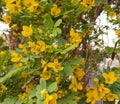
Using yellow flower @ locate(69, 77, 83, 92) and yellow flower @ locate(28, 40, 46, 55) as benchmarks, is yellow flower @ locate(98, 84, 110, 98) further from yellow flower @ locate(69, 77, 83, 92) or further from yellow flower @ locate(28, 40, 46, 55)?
yellow flower @ locate(28, 40, 46, 55)

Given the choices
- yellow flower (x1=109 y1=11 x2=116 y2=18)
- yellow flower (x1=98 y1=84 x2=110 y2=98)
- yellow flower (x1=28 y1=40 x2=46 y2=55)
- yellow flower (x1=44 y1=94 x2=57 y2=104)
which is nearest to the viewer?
yellow flower (x1=44 y1=94 x2=57 y2=104)

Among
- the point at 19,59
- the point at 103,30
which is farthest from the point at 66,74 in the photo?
the point at 103,30

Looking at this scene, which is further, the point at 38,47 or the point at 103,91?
the point at 103,91

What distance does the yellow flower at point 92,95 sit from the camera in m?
1.45

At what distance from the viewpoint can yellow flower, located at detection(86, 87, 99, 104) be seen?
1454 millimetres

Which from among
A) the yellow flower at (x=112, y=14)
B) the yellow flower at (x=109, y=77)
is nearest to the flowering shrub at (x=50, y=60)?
the yellow flower at (x=109, y=77)

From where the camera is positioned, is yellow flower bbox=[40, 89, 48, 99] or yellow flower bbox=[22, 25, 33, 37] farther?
yellow flower bbox=[22, 25, 33, 37]

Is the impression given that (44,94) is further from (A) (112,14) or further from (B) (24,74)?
(A) (112,14)

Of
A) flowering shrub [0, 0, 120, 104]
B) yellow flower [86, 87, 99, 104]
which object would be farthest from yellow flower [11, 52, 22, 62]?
yellow flower [86, 87, 99, 104]

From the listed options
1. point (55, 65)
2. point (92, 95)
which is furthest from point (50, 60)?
point (92, 95)

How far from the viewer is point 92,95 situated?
1.47 meters

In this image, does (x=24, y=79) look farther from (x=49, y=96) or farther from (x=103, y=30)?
(x=103, y=30)

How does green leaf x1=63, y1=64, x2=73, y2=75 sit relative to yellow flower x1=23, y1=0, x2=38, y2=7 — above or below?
below

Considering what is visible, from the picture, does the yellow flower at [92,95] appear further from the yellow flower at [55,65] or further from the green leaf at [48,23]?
the green leaf at [48,23]
